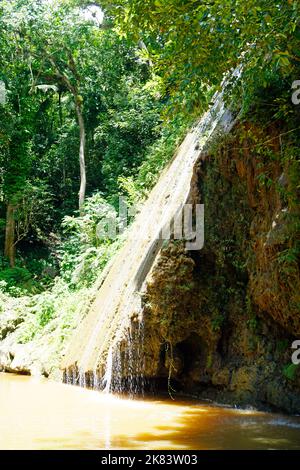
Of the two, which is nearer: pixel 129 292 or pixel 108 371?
pixel 108 371

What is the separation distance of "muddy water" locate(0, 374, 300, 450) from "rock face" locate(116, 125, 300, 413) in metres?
0.58

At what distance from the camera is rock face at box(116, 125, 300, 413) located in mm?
7734

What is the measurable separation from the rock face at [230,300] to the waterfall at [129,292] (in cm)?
23

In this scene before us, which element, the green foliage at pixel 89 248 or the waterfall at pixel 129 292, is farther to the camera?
the green foliage at pixel 89 248

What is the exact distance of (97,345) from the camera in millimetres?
9484

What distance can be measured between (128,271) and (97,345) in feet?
4.83

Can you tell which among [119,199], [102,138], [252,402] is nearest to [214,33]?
[252,402]

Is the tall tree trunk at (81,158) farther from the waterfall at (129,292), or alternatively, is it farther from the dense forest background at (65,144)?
the waterfall at (129,292)

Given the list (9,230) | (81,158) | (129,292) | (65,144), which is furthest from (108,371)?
(65,144)

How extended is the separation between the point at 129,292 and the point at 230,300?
168 cm

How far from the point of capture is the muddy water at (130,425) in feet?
18.9

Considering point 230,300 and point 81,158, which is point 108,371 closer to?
point 230,300

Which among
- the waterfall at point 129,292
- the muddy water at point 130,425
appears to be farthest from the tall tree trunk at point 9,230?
the muddy water at point 130,425

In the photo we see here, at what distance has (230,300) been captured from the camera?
893cm
